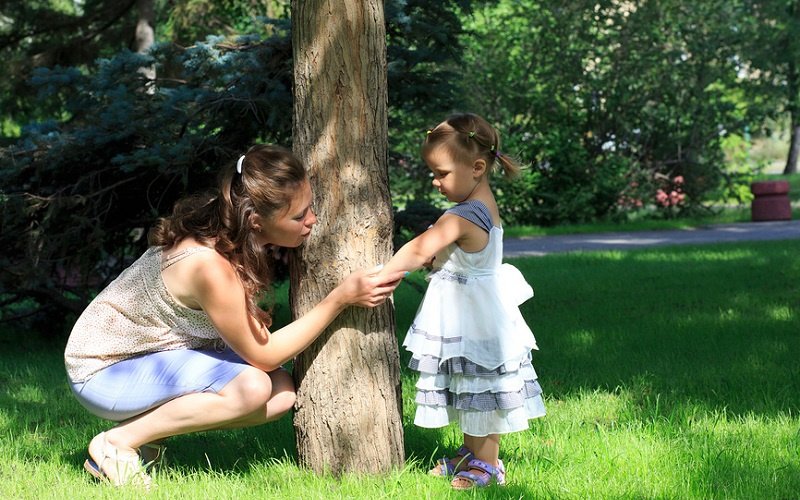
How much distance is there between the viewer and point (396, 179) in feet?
52.2

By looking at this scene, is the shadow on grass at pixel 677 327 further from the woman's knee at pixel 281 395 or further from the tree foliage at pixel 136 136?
the tree foliage at pixel 136 136

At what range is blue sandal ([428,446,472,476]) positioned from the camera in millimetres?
3578

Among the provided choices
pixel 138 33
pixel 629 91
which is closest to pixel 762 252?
pixel 629 91

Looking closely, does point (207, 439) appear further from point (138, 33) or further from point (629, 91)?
point (629, 91)

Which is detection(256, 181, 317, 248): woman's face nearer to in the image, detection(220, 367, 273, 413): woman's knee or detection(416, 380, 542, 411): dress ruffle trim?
detection(220, 367, 273, 413): woman's knee

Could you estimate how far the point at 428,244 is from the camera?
11.1 feet

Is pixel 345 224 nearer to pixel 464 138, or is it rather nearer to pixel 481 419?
pixel 464 138

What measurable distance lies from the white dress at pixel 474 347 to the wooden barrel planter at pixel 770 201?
13740mm

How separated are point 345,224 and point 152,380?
93cm

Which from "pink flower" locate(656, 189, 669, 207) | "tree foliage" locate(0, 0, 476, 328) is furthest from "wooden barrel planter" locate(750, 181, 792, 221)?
"tree foliage" locate(0, 0, 476, 328)

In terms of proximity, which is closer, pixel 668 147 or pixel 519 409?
pixel 519 409

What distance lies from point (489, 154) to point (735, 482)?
4.80 feet

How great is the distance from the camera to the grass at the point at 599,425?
11.2 feet

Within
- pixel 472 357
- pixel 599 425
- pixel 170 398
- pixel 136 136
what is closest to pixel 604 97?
pixel 136 136
